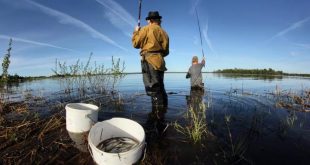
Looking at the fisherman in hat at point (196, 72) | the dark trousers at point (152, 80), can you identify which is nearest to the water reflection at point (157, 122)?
the dark trousers at point (152, 80)

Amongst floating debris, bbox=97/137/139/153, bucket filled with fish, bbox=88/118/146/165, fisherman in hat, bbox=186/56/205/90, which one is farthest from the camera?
fisherman in hat, bbox=186/56/205/90

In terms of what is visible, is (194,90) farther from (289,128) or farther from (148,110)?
(289,128)

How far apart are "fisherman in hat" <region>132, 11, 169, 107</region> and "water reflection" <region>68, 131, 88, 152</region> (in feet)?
10.4

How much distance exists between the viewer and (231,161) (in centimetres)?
345

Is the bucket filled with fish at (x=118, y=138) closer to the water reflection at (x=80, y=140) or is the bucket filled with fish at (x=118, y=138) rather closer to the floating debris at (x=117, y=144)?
the floating debris at (x=117, y=144)

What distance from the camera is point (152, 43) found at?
676 cm

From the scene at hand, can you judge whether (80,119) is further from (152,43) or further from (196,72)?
(196,72)

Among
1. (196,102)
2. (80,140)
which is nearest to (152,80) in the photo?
(196,102)

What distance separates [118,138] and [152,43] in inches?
145

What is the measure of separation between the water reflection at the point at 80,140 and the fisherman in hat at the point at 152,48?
317 centimetres

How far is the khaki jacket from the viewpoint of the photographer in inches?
266

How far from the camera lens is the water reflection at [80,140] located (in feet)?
12.9

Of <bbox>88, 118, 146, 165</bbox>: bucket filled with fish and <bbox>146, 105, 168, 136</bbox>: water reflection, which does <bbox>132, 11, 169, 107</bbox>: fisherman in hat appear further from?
<bbox>88, 118, 146, 165</bbox>: bucket filled with fish


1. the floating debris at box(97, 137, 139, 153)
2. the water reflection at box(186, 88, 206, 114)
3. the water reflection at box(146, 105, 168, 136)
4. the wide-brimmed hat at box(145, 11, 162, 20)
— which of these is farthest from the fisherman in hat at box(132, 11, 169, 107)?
the floating debris at box(97, 137, 139, 153)
